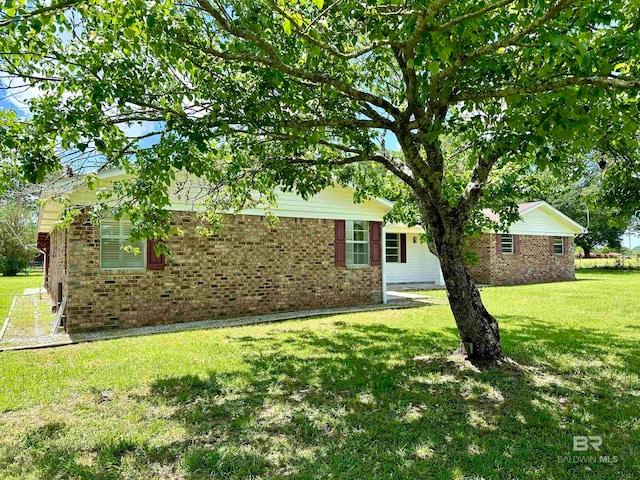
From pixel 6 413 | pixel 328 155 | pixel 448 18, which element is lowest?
pixel 6 413

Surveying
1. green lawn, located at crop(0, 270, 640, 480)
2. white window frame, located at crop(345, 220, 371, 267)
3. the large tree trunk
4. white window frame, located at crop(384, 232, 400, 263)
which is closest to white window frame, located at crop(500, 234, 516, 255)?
white window frame, located at crop(384, 232, 400, 263)

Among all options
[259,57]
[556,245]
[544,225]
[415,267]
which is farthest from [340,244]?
[556,245]

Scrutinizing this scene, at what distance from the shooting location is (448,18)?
3725 mm

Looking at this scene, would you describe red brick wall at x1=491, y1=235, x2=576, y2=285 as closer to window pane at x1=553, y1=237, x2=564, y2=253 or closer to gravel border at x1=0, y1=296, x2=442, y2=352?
window pane at x1=553, y1=237, x2=564, y2=253

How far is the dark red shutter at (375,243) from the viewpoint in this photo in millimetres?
12977

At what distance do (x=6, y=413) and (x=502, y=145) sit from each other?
223 inches

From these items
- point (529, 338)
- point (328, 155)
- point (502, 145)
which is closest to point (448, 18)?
point (502, 145)

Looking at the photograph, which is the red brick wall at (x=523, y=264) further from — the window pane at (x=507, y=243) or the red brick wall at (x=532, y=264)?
the window pane at (x=507, y=243)

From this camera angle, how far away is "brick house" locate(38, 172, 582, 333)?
28.7 ft

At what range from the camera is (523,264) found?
68.1 feet

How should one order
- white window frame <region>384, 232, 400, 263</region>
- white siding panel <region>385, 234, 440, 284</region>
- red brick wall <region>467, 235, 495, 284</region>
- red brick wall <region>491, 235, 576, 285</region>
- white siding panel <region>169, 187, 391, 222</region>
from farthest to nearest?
1. white siding panel <region>385, 234, 440, 284</region>
2. white window frame <region>384, 232, 400, 263</region>
3. red brick wall <region>491, 235, 576, 285</region>
4. red brick wall <region>467, 235, 495, 284</region>
5. white siding panel <region>169, 187, 391, 222</region>

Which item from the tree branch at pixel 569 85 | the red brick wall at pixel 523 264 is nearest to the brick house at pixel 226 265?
the tree branch at pixel 569 85

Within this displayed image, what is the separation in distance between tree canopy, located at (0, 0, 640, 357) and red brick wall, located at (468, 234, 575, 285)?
15.2m

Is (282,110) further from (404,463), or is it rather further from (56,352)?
(56,352)
